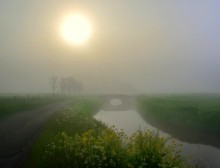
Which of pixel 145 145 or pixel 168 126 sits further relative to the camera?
pixel 168 126

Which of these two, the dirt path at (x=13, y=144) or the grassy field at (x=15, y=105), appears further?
the grassy field at (x=15, y=105)

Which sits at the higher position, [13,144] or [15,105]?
[15,105]

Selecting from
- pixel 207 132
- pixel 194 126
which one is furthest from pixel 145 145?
pixel 194 126

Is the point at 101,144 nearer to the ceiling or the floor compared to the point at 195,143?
nearer to the ceiling

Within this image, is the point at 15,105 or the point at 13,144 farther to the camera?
the point at 15,105

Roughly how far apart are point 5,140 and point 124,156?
11651 mm

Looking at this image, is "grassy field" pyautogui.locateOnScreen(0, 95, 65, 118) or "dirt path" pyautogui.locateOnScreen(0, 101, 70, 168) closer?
"dirt path" pyautogui.locateOnScreen(0, 101, 70, 168)

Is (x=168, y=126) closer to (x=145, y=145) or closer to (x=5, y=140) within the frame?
(x=5, y=140)

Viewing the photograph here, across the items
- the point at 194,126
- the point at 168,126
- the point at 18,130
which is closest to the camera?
the point at 18,130

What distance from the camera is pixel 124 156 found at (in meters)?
12.6

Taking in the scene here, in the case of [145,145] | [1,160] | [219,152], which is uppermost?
[145,145]

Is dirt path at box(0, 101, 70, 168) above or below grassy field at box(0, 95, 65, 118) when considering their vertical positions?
below

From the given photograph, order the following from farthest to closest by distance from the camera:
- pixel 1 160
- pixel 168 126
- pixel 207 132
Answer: pixel 168 126 → pixel 207 132 → pixel 1 160

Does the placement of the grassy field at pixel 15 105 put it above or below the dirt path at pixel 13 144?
above
